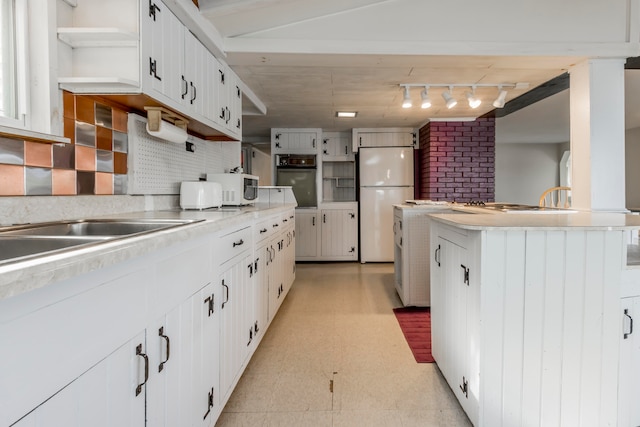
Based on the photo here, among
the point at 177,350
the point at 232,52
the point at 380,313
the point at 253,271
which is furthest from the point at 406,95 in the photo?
the point at 177,350

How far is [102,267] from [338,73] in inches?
113

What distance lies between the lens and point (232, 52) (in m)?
2.71

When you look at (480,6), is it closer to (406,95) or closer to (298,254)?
(406,95)

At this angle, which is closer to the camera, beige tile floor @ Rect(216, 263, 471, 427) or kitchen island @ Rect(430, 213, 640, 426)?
kitchen island @ Rect(430, 213, 640, 426)

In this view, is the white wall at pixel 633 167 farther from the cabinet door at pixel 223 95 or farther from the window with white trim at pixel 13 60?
the window with white trim at pixel 13 60

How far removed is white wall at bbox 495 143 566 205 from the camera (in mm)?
9102

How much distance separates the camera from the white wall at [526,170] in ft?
29.9

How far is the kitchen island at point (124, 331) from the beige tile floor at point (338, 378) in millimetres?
275

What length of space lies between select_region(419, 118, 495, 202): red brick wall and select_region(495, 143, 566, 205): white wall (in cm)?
457

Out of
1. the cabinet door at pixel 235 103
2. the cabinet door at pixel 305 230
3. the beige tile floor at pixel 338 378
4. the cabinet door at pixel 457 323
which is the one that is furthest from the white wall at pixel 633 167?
the cabinet door at pixel 235 103

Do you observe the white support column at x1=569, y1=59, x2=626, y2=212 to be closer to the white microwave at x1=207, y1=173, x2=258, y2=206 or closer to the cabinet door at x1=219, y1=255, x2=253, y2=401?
the cabinet door at x1=219, y1=255, x2=253, y2=401

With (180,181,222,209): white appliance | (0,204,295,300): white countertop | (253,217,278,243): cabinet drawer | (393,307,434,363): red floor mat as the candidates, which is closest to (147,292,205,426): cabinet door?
(0,204,295,300): white countertop

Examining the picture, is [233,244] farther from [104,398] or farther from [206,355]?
[104,398]

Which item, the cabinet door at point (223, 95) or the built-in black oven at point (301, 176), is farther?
the built-in black oven at point (301, 176)
